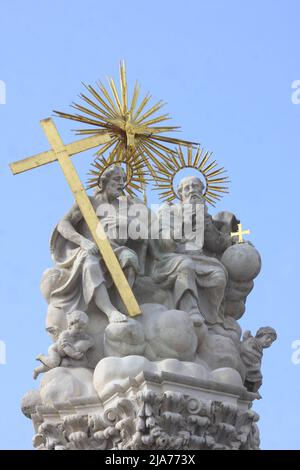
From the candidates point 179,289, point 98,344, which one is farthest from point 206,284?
point 98,344

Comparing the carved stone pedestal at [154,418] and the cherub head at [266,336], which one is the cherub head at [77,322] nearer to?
the carved stone pedestal at [154,418]

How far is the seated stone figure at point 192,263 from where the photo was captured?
19.4 meters

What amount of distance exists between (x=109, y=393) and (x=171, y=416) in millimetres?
847

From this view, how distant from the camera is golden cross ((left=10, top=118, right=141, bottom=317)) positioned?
18984mm

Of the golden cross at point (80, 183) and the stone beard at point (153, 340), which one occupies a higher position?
the golden cross at point (80, 183)

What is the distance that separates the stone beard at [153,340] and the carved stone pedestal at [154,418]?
0.04 ft

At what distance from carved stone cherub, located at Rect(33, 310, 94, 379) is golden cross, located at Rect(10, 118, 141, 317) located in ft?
1.99

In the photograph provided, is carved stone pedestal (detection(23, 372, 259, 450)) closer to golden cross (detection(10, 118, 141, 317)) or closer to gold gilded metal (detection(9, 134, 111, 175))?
golden cross (detection(10, 118, 141, 317))

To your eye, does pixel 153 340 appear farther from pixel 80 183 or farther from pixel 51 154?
pixel 51 154

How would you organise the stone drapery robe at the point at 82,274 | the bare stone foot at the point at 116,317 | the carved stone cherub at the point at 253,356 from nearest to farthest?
the bare stone foot at the point at 116,317 → the stone drapery robe at the point at 82,274 → the carved stone cherub at the point at 253,356

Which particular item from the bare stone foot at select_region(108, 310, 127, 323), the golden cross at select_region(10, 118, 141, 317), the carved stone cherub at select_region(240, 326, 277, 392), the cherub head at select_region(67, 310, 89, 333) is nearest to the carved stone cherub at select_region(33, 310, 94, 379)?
the cherub head at select_region(67, 310, 89, 333)

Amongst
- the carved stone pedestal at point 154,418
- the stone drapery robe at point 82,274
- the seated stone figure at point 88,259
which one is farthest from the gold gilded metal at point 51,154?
the carved stone pedestal at point 154,418

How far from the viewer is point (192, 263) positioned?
19.6 metres
